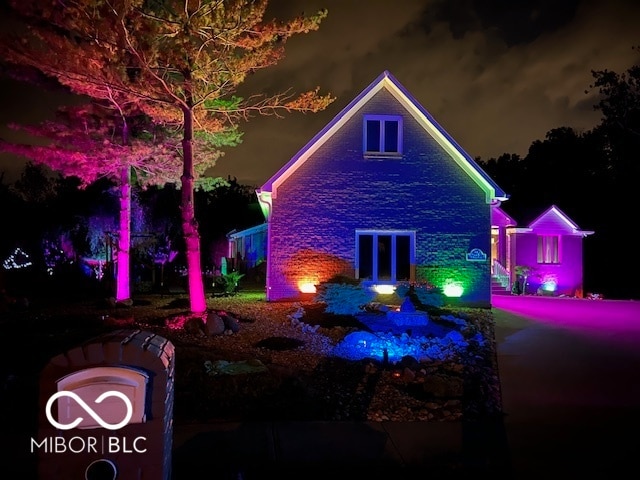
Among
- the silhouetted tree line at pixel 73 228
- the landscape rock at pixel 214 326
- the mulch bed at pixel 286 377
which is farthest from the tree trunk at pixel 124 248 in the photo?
the landscape rock at pixel 214 326

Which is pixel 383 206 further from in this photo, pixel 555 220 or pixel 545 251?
pixel 555 220

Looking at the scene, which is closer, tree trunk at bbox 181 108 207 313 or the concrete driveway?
the concrete driveway

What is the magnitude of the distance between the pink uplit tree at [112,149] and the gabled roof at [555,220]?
14.9 meters

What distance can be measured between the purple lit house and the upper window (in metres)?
0.03

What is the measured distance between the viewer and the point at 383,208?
17.5 m

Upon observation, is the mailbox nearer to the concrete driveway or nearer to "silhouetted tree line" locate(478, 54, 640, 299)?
the concrete driveway

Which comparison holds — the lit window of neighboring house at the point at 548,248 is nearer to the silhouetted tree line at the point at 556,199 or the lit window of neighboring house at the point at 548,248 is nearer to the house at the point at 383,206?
the silhouetted tree line at the point at 556,199

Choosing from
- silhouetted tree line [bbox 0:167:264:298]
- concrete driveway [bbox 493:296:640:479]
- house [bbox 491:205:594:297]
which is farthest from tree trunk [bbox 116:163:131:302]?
house [bbox 491:205:594:297]

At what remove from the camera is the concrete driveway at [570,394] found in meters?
5.62

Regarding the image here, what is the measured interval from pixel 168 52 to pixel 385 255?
8789 mm

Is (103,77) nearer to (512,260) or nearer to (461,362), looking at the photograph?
(461,362)

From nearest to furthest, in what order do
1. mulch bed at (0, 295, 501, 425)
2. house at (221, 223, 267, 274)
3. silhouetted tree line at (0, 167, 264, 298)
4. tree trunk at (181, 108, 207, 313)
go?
mulch bed at (0, 295, 501, 425) → tree trunk at (181, 108, 207, 313) → silhouetted tree line at (0, 167, 264, 298) → house at (221, 223, 267, 274)

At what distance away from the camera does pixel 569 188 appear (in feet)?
146

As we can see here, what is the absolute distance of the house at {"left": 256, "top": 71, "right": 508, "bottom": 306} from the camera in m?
17.3
